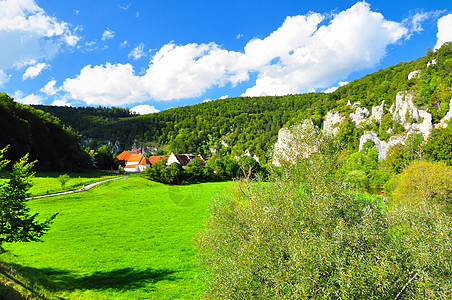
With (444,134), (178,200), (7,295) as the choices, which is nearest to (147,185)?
(178,200)

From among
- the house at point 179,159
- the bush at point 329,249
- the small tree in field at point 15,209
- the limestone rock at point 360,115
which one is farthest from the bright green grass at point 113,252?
the limestone rock at point 360,115

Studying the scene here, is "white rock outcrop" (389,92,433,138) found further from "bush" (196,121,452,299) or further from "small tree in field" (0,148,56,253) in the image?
"small tree in field" (0,148,56,253)

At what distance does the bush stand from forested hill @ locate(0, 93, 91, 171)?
2379 inches

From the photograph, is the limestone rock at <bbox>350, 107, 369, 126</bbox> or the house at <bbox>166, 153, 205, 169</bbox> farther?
the limestone rock at <bbox>350, 107, 369, 126</bbox>

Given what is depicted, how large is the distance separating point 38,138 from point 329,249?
75.8 metres

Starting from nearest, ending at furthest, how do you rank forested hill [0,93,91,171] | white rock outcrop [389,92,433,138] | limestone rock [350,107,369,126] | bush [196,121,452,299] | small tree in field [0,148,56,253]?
bush [196,121,452,299]
small tree in field [0,148,56,253]
forested hill [0,93,91,171]
white rock outcrop [389,92,433,138]
limestone rock [350,107,369,126]

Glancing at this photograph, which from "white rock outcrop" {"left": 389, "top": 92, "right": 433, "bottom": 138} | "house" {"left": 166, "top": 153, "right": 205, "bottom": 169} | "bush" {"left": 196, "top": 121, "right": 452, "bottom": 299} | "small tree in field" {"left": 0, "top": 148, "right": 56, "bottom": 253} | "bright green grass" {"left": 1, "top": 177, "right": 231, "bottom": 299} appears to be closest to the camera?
"bush" {"left": 196, "top": 121, "right": 452, "bottom": 299}

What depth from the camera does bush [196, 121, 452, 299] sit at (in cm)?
777

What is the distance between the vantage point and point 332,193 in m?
12.3

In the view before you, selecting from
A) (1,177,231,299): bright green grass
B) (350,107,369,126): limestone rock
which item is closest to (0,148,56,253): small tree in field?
(1,177,231,299): bright green grass

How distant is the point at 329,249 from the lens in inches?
324

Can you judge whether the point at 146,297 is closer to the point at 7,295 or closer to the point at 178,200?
the point at 7,295

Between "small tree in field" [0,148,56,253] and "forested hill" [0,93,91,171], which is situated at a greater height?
"forested hill" [0,93,91,171]

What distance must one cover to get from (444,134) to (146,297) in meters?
→ 74.7
